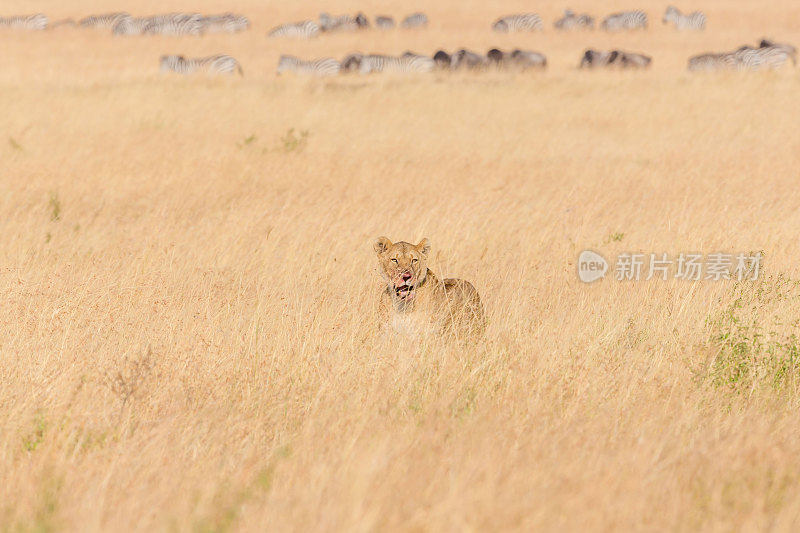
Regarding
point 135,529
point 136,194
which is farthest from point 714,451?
point 136,194

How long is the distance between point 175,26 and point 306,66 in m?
15.3

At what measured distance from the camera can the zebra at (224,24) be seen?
40500 mm

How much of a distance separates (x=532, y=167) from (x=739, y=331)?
744 cm

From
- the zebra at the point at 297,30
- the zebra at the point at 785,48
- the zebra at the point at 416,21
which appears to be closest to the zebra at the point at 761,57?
the zebra at the point at 785,48

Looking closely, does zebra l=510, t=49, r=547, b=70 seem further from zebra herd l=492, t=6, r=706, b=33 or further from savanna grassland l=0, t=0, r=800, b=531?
zebra herd l=492, t=6, r=706, b=33

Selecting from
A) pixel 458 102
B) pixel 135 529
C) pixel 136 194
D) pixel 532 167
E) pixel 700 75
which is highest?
pixel 700 75

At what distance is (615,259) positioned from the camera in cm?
836

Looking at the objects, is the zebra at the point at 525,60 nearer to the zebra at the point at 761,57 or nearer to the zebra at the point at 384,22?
the zebra at the point at 761,57

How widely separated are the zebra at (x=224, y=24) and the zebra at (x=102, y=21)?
3.82 meters

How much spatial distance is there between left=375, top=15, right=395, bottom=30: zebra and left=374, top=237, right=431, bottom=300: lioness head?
37790 millimetres

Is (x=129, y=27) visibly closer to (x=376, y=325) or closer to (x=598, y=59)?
(x=598, y=59)

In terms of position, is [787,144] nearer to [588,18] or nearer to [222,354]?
[222,354]

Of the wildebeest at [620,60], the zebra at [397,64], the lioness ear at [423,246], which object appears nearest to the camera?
the lioness ear at [423,246]

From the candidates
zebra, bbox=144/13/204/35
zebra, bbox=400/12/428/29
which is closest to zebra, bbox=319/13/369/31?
zebra, bbox=400/12/428/29
